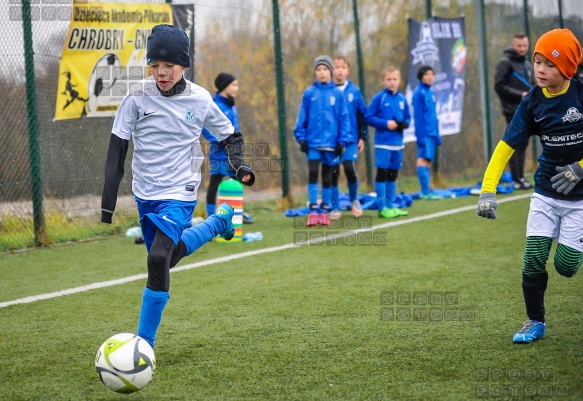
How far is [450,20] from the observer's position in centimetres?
1589

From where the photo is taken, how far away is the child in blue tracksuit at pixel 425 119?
13.2 m

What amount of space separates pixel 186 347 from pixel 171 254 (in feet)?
2.31

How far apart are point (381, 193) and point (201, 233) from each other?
21.9ft

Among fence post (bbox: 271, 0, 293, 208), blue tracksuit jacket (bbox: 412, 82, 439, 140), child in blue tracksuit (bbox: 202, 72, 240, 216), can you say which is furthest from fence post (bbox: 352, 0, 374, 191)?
child in blue tracksuit (bbox: 202, 72, 240, 216)

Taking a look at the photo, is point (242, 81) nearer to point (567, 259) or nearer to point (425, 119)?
point (425, 119)

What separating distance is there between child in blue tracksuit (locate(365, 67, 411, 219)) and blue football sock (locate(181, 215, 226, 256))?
20.6 feet

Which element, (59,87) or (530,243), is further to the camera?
(59,87)

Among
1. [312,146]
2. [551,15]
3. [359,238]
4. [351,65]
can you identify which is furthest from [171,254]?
[551,15]

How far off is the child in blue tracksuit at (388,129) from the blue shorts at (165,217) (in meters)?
→ 6.72

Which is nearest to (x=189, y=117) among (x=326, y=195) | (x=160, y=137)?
(x=160, y=137)

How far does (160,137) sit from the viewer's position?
4.87m

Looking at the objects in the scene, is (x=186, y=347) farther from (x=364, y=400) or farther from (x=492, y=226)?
(x=492, y=226)

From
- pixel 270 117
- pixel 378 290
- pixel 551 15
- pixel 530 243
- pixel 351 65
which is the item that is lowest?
pixel 378 290

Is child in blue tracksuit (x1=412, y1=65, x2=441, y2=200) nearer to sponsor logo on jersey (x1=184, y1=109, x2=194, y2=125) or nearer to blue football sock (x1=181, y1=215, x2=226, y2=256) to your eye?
blue football sock (x1=181, y1=215, x2=226, y2=256)
